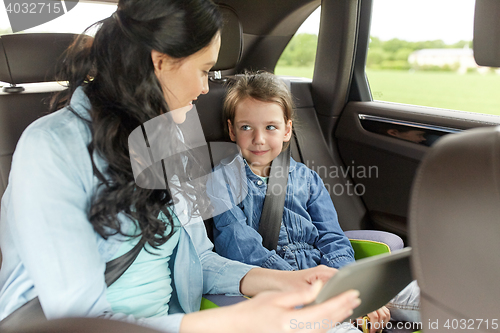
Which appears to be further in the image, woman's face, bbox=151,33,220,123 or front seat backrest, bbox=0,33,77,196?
front seat backrest, bbox=0,33,77,196

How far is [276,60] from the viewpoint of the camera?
2.87 meters

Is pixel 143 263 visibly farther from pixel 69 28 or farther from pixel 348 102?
pixel 348 102

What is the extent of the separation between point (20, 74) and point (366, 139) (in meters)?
1.56

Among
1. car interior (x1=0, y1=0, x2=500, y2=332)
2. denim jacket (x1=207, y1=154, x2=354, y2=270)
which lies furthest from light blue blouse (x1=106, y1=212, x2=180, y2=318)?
denim jacket (x1=207, y1=154, x2=354, y2=270)

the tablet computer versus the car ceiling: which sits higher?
the car ceiling

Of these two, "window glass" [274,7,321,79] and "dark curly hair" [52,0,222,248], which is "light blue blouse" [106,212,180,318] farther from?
"window glass" [274,7,321,79]

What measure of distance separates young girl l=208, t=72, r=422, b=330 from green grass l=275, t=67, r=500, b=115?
2.32 ft

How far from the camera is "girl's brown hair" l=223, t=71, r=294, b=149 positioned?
1695 mm

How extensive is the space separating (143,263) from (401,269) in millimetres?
590

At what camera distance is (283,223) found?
1663 mm

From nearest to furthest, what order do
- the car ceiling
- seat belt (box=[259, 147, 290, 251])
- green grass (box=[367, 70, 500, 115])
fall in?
seat belt (box=[259, 147, 290, 251]) < green grass (box=[367, 70, 500, 115]) < the car ceiling

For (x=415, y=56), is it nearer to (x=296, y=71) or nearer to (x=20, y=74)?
(x=296, y=71)

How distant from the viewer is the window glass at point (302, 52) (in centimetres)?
233

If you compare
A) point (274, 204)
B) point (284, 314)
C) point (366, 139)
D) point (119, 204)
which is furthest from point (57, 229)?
point (366, 139)
